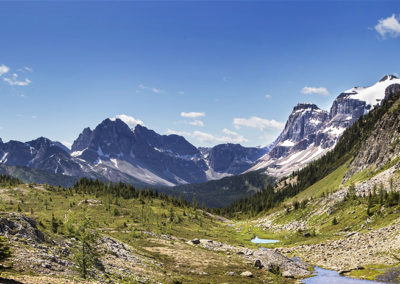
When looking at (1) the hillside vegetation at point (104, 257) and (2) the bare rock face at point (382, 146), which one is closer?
(1) the hillside vegetation at point (104, 257)

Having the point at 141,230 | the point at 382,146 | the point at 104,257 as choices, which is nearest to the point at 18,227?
the point at 104,257

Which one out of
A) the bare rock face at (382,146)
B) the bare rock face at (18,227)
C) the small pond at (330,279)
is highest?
the bare rock face at (382,146)

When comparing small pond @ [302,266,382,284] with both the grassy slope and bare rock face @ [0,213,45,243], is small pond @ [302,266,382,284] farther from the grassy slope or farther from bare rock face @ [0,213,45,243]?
bare rock face @ [0,213,45,243]

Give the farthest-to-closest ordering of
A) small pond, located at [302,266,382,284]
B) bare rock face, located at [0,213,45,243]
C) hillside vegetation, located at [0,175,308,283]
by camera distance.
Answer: small pond, located at [302,266,382,284] → bare rock face, located at [0,213,45,243] → hillside vegetation, located at [0,175,308,283]

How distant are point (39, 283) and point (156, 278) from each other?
22.6m

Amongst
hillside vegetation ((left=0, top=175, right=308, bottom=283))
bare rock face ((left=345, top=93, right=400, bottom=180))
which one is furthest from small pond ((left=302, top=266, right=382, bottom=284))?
bare rock face ((left=345, top=93, right=400, bottom=180))

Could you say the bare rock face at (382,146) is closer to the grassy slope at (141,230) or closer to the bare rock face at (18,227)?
the grassy slope at (141,230)

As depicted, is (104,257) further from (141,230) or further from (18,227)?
(141,230)

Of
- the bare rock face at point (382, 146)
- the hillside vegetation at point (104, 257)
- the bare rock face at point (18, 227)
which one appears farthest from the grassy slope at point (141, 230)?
the bare rock face at point (382, 146)

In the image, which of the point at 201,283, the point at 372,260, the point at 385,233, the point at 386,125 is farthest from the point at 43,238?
the point at 386,125

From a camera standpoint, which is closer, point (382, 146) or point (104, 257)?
point (104, 257)

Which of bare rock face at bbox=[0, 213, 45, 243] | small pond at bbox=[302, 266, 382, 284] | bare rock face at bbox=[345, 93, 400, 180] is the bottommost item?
small pond at bbox=[302, 266, 382, 284]

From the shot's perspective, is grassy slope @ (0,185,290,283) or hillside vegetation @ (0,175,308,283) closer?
hillside vegetation @ (0,175,308,283)

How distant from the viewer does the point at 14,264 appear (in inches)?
1259
